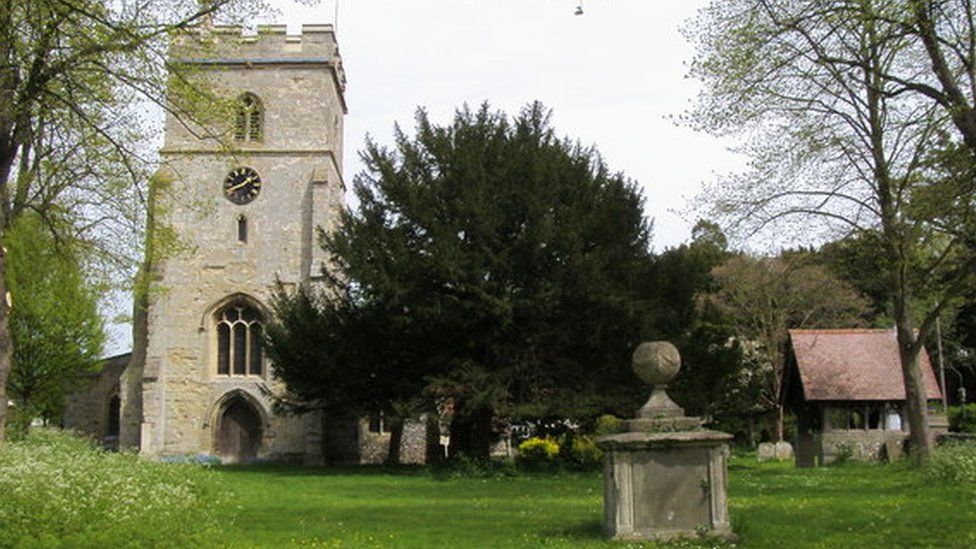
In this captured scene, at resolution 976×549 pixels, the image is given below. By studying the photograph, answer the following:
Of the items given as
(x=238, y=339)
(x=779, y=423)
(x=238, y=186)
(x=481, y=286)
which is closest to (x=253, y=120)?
(x=238, y=186)

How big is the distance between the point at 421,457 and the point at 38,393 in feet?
48.6

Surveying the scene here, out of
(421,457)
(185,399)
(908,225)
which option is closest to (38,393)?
(185,399)

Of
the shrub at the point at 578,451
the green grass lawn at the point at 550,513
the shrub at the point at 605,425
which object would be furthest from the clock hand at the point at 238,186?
the green grass lawn at the point at 550,513

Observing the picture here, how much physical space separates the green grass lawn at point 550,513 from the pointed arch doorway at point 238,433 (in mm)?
14236

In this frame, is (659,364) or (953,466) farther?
(953,466)

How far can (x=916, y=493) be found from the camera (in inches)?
599

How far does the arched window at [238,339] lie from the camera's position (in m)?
35.1

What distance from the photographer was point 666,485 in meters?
10.5

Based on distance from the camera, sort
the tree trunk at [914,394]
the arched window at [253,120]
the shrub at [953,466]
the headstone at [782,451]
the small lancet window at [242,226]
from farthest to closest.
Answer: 1. the arched window at [253,120]
2. the small lancet window at [242,226]
3. the headstone at [782,451]
4. the tree trunk at [914,394]
5. the shrub at [953,466]

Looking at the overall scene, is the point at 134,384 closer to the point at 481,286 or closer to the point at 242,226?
the point at 242,226

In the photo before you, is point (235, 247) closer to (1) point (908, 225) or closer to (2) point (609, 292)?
(2) point (609, 292)

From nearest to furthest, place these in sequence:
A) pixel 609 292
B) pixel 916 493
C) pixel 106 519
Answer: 1. pixel 106 519
2. pixel 916 493
3. pixel 609 292

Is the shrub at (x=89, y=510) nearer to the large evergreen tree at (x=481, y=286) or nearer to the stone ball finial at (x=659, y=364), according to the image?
the stone ball finial at (x=659, y=364)

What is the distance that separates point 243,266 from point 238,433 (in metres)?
6.01
